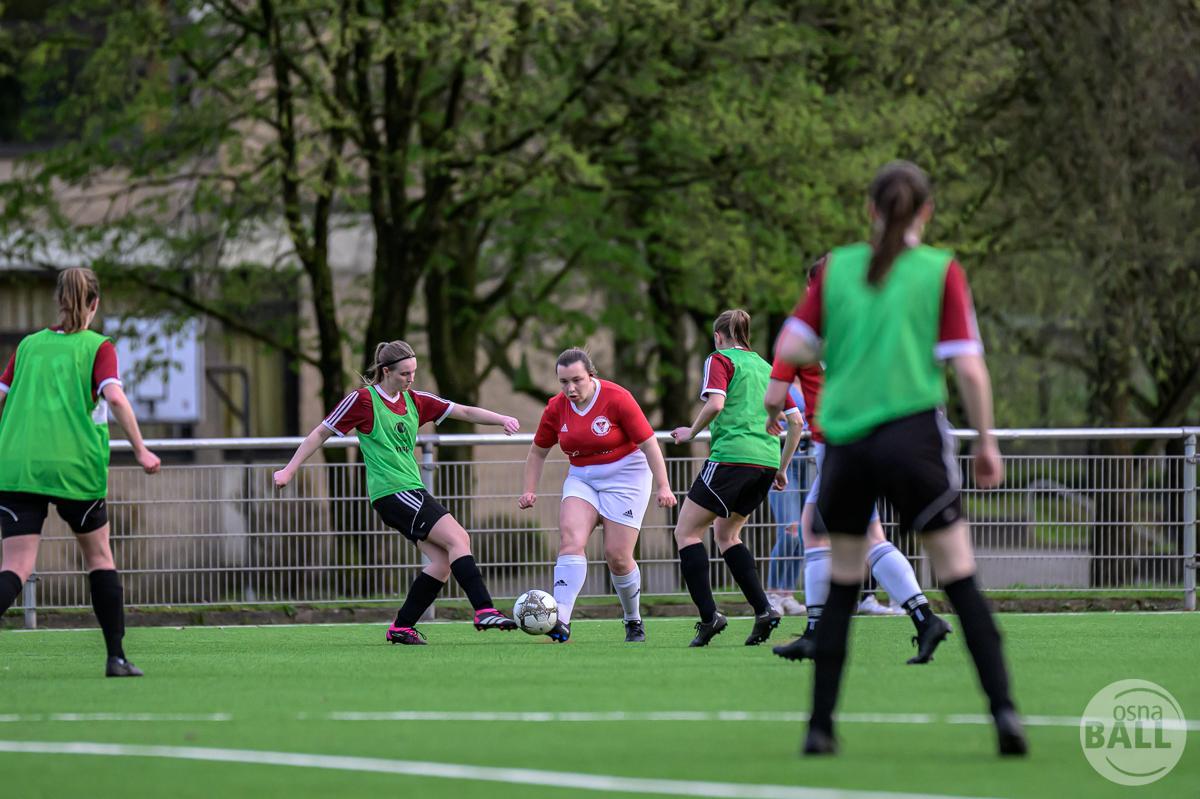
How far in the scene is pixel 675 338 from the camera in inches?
989

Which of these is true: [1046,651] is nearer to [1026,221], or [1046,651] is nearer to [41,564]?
[41,564]

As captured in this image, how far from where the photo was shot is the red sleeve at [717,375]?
10938 millimetres

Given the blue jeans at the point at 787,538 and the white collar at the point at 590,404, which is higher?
the white collar at the point at 590,404

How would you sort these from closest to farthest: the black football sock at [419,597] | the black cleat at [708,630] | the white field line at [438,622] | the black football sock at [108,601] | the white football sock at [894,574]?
1. the black football sock at [108,601]
2. the white football sock at [894,574]
3. the black cleat at [708,630]
4. the black football sock at [419,597]
5. the white field line at [438,622]

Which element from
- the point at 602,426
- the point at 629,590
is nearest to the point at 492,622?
the point at 629,590

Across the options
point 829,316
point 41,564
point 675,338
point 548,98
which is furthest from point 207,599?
point 675,338

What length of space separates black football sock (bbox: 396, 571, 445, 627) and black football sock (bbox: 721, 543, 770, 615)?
70.5 inches

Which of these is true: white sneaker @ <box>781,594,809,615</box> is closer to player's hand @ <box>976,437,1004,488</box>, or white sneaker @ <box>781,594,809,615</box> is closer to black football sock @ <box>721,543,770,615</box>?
black football sock @ <box>721,543,770,615</box>

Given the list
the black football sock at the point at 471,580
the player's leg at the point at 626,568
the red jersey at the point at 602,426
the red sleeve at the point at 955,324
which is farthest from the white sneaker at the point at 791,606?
the red sleeve at the point at 955,324

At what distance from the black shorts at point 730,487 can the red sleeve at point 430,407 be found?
5.30 ft

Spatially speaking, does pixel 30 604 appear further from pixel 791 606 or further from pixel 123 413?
pixel 123 413

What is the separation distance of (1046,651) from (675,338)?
14.9 meters

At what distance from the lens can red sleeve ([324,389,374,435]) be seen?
1126 centimetres

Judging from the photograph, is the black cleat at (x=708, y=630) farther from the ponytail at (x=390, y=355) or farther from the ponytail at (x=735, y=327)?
the ponytail at (x=390, y=355)
